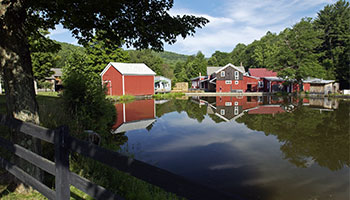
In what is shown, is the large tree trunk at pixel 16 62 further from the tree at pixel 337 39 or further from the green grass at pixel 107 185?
the tree at pixel 337 39

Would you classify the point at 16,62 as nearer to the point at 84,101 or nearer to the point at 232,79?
the point at 84,101

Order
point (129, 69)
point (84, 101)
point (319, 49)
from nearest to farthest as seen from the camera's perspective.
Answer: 1. point (84, 101)
2. point (129, 69)
3. point (319, 49)

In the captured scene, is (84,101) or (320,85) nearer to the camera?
(84,101)

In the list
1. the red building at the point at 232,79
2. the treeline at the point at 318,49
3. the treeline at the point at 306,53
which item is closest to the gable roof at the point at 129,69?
the treeline at the point at 306,53

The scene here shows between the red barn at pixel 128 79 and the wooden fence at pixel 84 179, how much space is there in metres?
31.1

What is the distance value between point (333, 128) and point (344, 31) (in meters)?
45.8

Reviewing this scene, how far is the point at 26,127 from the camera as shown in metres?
3.12

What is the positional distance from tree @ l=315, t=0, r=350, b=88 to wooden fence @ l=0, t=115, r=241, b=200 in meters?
52.6

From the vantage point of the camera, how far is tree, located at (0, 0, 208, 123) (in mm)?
3906

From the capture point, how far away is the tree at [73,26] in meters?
3.91

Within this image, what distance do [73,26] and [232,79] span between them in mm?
44840

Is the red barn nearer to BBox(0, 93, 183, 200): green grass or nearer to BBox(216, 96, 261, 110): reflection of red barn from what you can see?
BBox(216, 96, 261, 110): reflection of red barn

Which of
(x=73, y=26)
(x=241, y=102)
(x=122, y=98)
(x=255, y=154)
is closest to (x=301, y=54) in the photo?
(x=241, y=102)

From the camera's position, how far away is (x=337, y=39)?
153 feet
